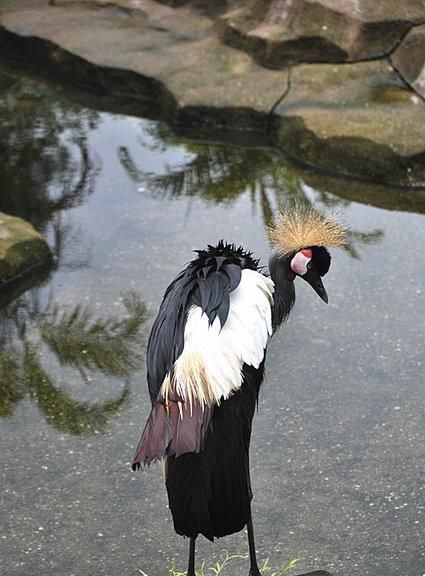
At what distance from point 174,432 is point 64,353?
81.1 inches

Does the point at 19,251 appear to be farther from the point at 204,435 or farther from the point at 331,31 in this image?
the point at 331,31

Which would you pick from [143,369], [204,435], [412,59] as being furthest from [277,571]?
[412,59]

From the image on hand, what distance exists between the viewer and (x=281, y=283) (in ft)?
11.4

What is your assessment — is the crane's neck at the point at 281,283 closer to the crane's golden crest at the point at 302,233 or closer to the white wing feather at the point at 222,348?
the crane's golden crest at the point at 302,233

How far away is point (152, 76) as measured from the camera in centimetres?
761

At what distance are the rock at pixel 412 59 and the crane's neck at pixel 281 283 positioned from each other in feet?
12.2

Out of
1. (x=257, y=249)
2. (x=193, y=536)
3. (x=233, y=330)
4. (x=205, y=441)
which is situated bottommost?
(x=257, y=249)

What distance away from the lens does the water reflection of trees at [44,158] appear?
6.21 metres

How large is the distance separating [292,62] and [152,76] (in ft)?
3.19

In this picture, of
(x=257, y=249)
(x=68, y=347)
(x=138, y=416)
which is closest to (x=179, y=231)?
(x=257, y=249)

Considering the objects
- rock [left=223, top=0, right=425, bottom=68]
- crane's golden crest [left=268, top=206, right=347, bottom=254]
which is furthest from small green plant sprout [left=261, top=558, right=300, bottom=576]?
rock [left=223, top=0, right=425, bottom=68]

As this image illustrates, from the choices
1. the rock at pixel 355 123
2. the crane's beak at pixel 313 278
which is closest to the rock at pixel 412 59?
the rock at pixel 355 123

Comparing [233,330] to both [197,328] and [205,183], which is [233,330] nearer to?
[197,328]

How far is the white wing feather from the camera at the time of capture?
2.93 m
